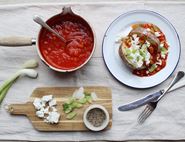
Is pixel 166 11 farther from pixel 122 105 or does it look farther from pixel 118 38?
pixel 122 105

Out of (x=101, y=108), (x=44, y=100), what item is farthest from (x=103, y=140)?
(x=44, y=100)

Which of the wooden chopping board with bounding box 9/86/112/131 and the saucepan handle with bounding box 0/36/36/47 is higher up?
the saucepan handle with bounding box 0/36/36/47

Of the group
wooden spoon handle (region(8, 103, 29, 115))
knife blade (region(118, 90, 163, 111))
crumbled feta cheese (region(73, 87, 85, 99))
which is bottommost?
wooden spoon handle (region(8, 103, 29, 115))

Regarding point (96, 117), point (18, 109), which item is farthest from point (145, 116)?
point (18, 109)

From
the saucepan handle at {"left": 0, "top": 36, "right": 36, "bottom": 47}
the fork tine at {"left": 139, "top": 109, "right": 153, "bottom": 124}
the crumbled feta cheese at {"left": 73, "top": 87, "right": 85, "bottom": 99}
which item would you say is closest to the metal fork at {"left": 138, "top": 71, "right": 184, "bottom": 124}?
the fork tine at {"left": 139, "top": 109, "right": 153, "bottom": 124}

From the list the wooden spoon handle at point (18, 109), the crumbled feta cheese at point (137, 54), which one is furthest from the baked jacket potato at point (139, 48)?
the wooden spoon handle at point (18, 109)

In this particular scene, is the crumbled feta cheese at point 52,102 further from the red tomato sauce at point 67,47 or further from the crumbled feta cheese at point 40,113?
the red tomato sauce at point 67,47

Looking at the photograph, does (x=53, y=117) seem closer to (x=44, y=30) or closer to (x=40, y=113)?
(x=40, y=113)

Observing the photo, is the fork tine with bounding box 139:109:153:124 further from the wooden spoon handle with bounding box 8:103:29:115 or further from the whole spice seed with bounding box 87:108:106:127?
the wooden spoon handle with bounding box 8:103:29:115
